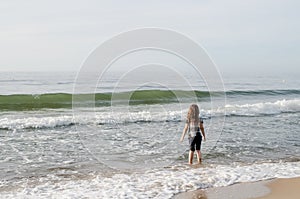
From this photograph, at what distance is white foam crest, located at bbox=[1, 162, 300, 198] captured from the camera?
776cm

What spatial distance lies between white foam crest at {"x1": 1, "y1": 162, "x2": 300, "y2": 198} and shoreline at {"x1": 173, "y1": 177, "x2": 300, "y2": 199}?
0.26 meters

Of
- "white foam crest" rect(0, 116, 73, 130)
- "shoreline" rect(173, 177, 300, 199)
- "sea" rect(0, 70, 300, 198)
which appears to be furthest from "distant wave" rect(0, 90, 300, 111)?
"shoreline" rect(173, 177, 300, 199)

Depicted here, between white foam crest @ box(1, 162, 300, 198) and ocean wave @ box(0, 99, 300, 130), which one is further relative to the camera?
ocean wave @ box(0, 99, 300, 130)

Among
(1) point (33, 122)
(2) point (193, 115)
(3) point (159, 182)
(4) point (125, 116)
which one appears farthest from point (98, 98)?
(3) point (159, 182)

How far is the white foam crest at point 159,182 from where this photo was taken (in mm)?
7758

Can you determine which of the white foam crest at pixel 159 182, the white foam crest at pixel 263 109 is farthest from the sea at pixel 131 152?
the white foam crest at pixel 263 109

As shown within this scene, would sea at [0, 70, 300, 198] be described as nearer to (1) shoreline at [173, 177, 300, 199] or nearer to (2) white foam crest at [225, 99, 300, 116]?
(2) white foam crest at [225, 99, 300, 116]

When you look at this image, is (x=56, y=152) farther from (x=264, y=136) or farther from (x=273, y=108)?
(x=273, y=108)

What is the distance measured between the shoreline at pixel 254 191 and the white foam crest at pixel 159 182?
259mm

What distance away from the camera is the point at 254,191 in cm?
785

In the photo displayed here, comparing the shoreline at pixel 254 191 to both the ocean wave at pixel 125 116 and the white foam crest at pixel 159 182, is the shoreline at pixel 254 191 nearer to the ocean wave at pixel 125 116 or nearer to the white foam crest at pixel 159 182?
the white foam crest at pixel 159 182

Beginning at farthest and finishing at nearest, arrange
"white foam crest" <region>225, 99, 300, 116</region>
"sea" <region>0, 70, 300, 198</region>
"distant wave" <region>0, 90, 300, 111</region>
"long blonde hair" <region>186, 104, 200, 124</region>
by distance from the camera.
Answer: "distant wave" <region>0, 90, 300, 111</region> < "white foam crest" <region>225, 99, 300, 116</region> < "long blonde hair" <region>186, 104, 200, 124</region> < "sea" <region>0, 70, 300, 198</region>

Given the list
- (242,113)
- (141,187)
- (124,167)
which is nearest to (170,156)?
(124,167)

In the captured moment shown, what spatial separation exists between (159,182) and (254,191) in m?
2.01
